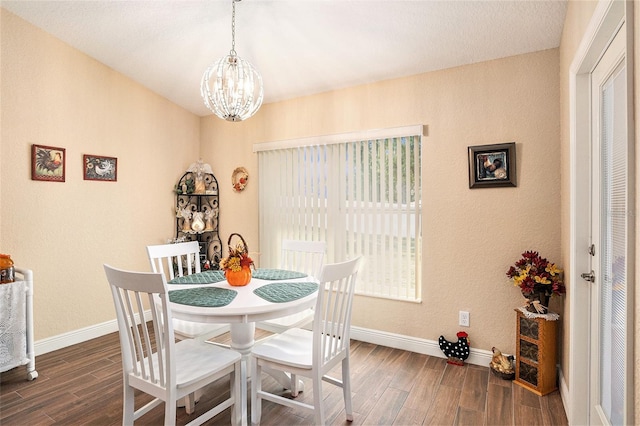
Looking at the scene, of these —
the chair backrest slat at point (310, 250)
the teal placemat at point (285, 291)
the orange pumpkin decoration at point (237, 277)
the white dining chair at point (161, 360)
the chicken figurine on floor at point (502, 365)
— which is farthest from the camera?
the chair backrest slat at point (310, 250)

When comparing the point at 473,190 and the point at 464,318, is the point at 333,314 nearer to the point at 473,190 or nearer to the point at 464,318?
the point at 464,318

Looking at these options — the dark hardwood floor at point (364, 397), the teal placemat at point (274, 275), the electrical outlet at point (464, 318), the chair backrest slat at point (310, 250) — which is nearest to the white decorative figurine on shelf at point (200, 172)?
the chair backrest slat at point (310, 250)

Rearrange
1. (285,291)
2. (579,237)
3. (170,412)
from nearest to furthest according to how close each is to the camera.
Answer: (170,412), (579,237), (285,291)

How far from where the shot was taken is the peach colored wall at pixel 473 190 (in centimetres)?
257

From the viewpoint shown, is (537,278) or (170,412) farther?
(537,278)

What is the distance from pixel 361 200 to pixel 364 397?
1.66 metres

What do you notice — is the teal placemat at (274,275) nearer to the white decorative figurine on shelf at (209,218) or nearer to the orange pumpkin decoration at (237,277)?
the orange pumpkin decoration at (237,277)

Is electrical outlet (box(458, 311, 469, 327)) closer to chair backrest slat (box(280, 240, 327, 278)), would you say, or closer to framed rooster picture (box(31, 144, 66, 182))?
chair backrest slat (box(280, 240, 327, 278))

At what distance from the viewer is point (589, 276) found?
187 cm

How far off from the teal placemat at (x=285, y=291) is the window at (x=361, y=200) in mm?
1113

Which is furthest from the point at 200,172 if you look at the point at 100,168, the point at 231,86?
the point at 231,86

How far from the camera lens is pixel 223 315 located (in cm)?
179

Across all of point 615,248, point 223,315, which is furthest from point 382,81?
point 223,315

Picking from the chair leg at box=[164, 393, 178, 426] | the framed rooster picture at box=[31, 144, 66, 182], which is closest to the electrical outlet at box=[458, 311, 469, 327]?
the chair leg at box=[164, 393, 178, 426]
